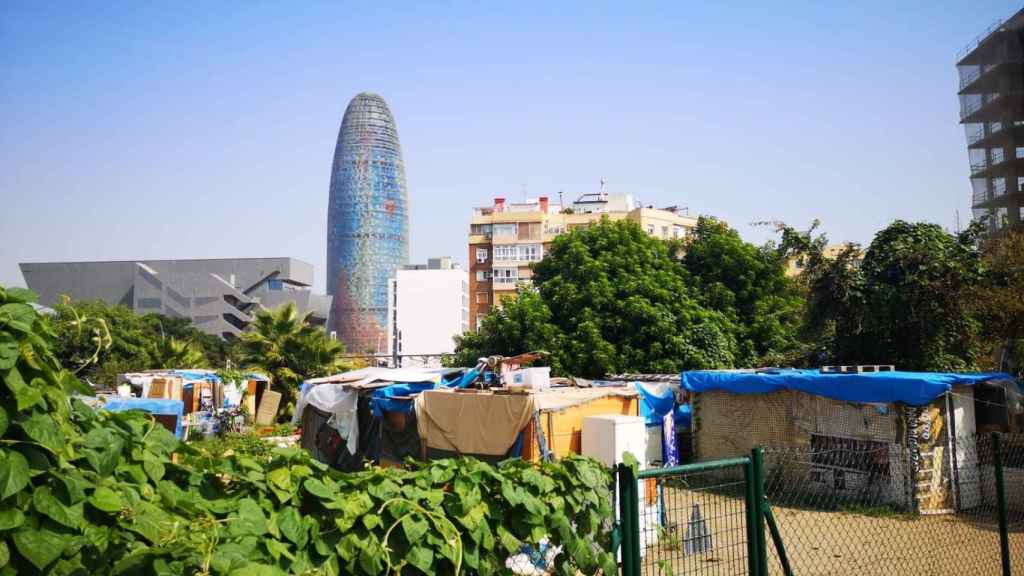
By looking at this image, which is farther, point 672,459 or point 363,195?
point 363,195

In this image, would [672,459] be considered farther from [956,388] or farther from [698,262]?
[698,262]

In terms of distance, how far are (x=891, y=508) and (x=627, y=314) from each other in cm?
1201

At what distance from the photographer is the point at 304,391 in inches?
531

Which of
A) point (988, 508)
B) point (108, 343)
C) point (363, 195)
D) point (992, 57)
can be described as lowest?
point (988, 508)

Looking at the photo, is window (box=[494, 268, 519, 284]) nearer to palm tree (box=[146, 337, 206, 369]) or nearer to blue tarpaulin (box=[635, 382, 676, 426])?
palm tree (box=[146, 337, 206, 369])

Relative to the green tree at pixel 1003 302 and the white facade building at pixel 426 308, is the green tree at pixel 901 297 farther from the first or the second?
the white facade building at pixel 426 308

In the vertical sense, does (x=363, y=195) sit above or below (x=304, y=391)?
above

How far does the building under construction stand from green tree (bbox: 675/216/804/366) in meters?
12.0

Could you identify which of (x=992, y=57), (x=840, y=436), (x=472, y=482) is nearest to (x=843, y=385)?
(x=840, y=436)

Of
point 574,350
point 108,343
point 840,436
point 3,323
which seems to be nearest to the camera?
point 3,323

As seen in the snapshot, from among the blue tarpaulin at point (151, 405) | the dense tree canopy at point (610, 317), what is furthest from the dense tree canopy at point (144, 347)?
the dense tree canopy at point (610, 317)

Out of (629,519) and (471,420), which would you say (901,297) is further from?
(629,519)

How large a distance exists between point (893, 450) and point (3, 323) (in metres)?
10.8

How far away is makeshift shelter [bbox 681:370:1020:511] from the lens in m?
9.93
